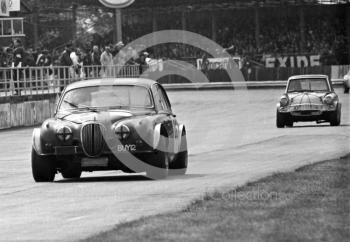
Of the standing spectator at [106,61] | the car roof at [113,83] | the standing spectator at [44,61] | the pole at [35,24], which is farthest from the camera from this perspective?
the pole at [35,24]

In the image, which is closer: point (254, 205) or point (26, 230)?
point (26, 230)

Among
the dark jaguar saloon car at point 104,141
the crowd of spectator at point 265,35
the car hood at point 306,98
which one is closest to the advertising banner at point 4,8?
the car hood at point 306,98

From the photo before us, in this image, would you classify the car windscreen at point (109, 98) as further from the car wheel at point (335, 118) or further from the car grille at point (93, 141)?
the car wheel at point (335, 118)

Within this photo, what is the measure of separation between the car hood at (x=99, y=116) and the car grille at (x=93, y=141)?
19cm

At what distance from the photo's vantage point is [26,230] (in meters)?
9.26

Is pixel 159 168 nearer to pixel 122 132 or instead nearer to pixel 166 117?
pixel 122 132

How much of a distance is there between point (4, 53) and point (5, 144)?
43.7 ft

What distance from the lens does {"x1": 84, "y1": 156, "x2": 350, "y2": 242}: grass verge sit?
807 cm

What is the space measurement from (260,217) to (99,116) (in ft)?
18.2

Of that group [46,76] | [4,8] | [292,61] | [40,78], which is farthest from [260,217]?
[292,61]

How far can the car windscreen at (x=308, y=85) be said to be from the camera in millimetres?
28891

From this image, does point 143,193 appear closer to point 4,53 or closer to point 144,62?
point 4,53

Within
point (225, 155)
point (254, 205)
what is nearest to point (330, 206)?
point (254, 205)

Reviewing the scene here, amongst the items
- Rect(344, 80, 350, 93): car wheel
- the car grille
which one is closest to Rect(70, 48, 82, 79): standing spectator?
Rect(344, 80, 350, 93): car wheel
